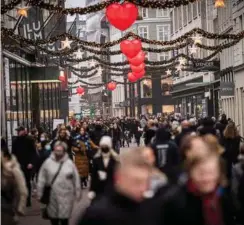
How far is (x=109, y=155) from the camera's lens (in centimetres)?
1286

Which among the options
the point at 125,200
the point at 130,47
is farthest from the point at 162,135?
the point at 130,47

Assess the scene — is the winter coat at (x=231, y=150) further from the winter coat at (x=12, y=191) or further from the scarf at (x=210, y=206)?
the scarf at (x=210, y=206)

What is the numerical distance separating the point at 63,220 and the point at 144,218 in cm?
738

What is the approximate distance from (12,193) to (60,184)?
4.08 feet

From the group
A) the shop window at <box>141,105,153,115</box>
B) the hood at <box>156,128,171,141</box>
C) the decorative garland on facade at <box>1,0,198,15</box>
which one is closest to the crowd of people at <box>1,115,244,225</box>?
the hood at <box>156,128,171,141</box>

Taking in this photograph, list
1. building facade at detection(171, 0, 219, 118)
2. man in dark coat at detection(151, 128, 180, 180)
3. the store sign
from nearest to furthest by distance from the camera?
man in dark coat at detection(151, 128, 180, 180), the store sign, building facade at detection(171, 0, 219, 118)

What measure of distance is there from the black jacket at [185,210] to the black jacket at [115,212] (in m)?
0.65

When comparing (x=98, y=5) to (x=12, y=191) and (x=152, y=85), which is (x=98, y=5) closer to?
(x=12, y=191)

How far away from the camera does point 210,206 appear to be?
259 inches

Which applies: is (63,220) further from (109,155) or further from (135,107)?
(135,107)

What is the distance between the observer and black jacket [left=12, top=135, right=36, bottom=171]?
18766 millimetres

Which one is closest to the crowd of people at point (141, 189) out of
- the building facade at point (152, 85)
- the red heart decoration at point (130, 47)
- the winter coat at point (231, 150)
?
the winter coat at point (231, 150)

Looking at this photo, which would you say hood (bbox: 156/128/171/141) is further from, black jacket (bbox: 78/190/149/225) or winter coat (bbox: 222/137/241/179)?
black jacket (bbox: 78/190/149/225)

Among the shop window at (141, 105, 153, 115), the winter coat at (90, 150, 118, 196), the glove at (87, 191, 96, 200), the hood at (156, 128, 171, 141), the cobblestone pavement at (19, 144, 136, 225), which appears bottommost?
the cobblestone pavement at (19, 144, 136, 225)
